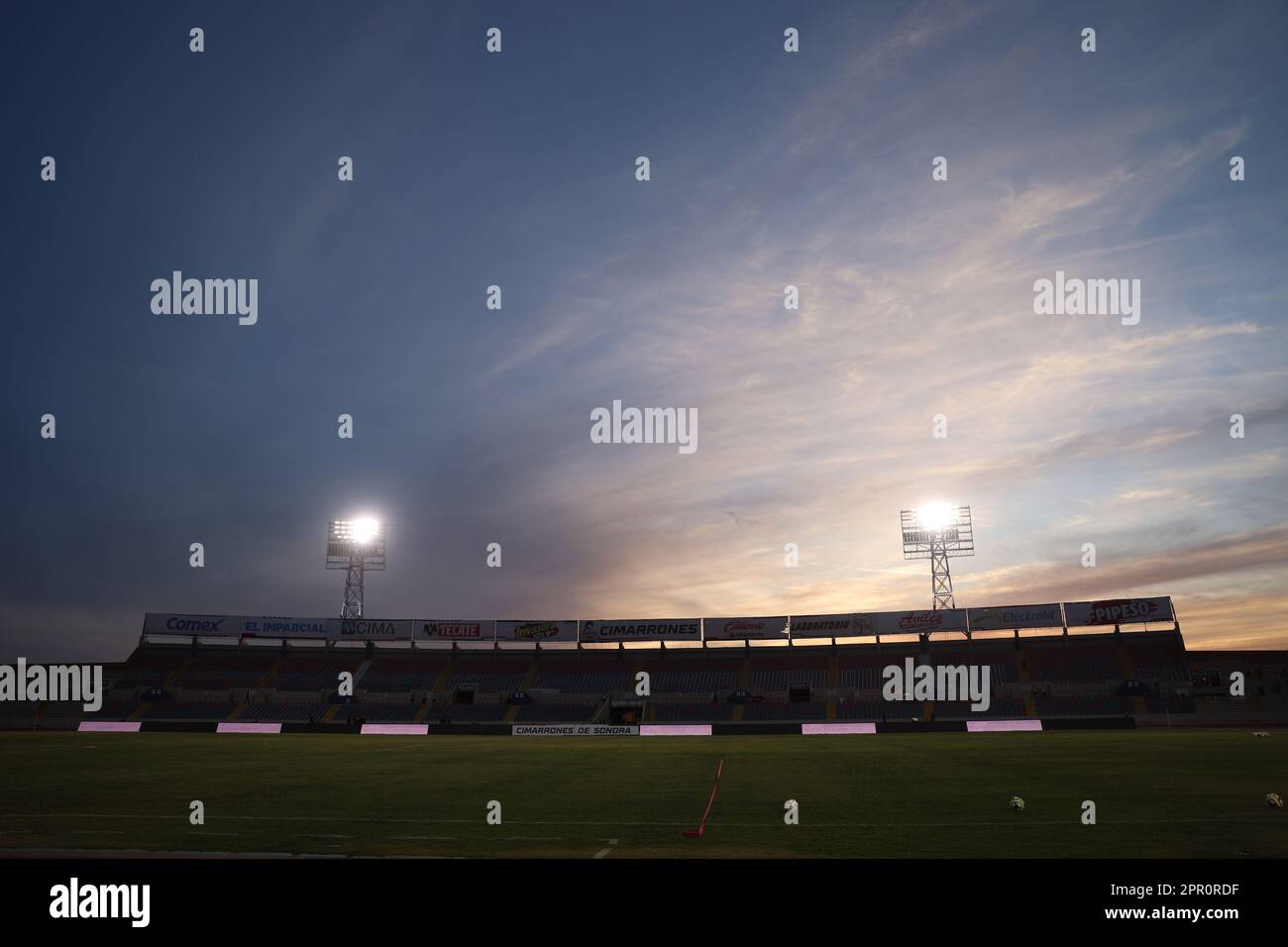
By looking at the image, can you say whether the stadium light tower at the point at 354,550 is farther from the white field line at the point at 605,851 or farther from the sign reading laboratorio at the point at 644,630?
the white field line at the point at 605,851

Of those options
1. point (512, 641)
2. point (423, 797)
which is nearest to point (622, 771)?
point (423, 797)

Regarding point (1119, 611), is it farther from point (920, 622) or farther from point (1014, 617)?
point (920, 622)

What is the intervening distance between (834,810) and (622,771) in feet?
39.6

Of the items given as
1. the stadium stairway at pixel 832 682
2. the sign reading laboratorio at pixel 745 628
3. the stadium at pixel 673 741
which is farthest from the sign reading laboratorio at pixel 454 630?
the stadium stairway at pixel 832 682

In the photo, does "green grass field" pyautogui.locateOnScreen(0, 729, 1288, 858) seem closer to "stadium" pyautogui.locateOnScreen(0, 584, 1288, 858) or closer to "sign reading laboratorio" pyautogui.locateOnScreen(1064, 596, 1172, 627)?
"stadium" pyautogui.locateOnScreen(0, 584, 1288, 858)

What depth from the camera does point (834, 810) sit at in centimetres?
1582

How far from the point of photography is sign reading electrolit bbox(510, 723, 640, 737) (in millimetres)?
62688

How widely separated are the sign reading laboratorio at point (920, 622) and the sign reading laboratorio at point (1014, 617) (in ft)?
4.88

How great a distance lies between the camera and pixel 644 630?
92.8 meters

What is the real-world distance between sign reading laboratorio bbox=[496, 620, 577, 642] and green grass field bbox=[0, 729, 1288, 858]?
62856 mm

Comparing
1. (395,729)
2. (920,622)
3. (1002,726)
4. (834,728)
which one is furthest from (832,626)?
(395,729)

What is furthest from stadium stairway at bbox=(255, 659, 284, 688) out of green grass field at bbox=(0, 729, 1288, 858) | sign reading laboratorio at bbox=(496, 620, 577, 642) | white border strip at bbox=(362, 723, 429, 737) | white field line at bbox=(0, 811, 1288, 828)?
white field line at bbox=(0, 811, 1288, 828)

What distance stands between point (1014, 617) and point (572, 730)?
168 ft
